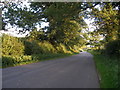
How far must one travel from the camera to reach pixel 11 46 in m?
14.6

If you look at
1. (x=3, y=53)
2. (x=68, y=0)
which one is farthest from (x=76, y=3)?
(x=3, y=53)

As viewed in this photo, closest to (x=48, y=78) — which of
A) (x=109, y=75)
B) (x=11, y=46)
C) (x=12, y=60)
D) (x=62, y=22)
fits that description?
(x=109, y=75)

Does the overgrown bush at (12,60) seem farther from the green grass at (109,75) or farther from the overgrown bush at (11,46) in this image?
the green grass at (109,75)

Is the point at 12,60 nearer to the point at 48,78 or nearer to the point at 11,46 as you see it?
the point at 11,46

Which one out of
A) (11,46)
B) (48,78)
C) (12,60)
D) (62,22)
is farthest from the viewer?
(62,22)

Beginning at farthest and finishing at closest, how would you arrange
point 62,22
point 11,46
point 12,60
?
1. point 62,22
2. point 11,46
3. point 12,60

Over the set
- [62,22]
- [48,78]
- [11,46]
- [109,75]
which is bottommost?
[48,78]

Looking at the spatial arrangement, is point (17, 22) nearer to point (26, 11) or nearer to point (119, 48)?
point (26, 11)

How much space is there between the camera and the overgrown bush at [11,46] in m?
13.7

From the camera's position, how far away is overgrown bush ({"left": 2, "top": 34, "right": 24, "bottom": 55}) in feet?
45.0

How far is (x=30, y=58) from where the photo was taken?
15.3 meters

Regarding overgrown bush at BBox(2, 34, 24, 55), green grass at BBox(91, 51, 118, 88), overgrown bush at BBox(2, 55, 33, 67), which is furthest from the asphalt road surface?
overgrown bush at BBox(2, 34, 24, 55)

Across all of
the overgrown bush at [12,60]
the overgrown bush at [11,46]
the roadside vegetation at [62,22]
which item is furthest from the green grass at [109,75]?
the overgrown bush at [11,46]

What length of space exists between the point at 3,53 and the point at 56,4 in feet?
25.0
